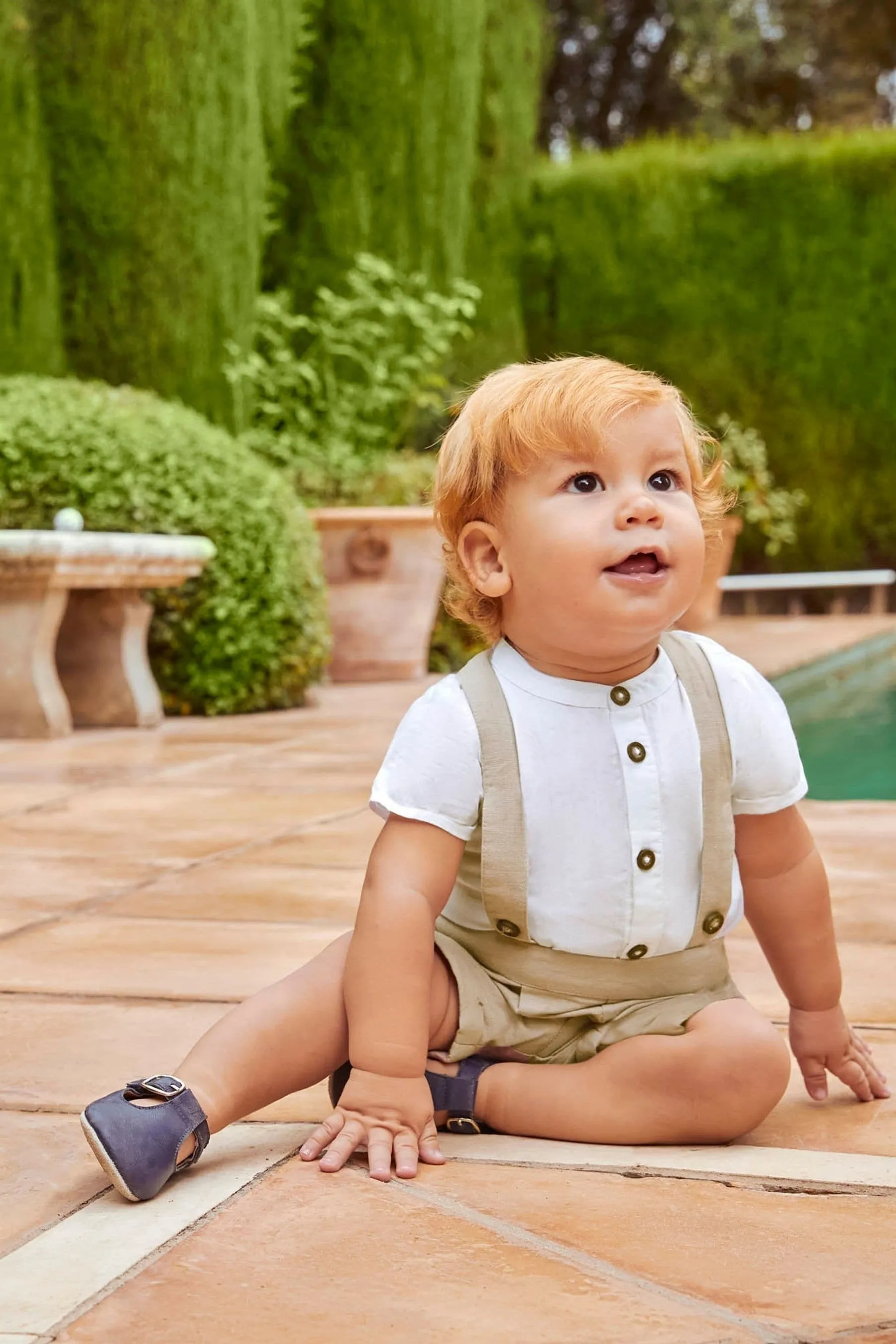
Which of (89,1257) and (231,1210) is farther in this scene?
(231,1210)

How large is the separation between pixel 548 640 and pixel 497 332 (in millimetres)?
10848

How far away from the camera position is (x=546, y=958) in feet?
5.43

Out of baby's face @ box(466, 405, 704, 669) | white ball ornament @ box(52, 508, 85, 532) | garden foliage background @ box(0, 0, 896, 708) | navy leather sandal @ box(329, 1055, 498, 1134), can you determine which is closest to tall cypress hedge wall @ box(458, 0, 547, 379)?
garden foliage background @ box(0, 0, 896, 708)

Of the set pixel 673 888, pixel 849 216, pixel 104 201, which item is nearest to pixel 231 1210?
pixel 673 888

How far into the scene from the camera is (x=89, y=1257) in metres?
1.27

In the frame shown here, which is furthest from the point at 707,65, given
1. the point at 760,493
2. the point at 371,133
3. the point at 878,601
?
the point at 371,133

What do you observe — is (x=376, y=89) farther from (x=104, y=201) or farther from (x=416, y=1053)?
(x=416, y=1053)

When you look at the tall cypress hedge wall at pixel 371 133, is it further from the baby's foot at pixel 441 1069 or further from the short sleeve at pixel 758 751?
the baby's foot at pixel 441 1069

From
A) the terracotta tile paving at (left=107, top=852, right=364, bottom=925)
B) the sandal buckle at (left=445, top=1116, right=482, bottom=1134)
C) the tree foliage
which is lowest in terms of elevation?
the terracotta tile paving at (left=107, top=852, right=364, bottom=925)

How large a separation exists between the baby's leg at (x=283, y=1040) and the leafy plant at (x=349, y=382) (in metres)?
6.20

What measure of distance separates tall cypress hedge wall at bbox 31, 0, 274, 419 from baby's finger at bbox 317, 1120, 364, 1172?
7803 mm

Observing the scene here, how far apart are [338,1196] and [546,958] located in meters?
0.35

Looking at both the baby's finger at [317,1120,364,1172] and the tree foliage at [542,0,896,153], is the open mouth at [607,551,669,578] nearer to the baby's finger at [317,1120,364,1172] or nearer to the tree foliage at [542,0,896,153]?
the baby's finger at [317,1120,364,1172]

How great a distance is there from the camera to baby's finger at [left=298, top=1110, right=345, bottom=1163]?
1.51 m
